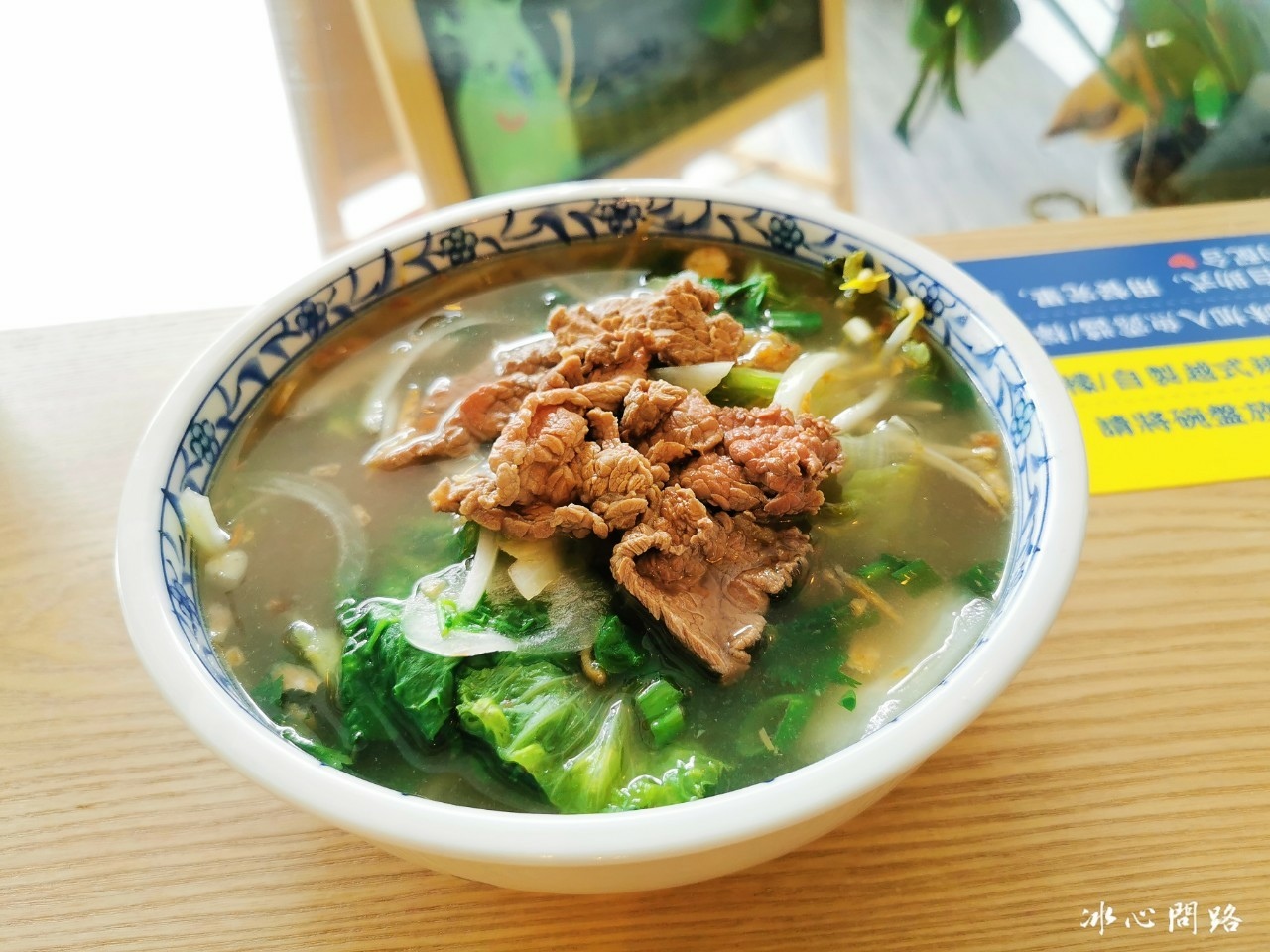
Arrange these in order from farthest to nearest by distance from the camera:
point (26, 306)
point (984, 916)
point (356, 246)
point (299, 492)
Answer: point (26, 306) < point (356, 246) < point (299, 492) < point (984, 916)

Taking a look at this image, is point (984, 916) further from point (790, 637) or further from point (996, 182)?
point (996, 182)

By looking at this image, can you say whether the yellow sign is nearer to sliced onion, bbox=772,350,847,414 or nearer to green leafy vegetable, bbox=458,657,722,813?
sliced onion, bbox=772,350,847,414

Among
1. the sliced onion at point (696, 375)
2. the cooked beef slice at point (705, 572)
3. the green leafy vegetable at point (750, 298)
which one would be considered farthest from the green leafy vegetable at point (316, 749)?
the green leafy vegetable at point (750, 298)

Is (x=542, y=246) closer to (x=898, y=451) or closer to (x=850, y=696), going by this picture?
(x=898, y=451)

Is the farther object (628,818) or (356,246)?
(356,246)

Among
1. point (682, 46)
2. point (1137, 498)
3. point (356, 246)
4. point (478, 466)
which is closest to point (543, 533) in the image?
point (478, 466)

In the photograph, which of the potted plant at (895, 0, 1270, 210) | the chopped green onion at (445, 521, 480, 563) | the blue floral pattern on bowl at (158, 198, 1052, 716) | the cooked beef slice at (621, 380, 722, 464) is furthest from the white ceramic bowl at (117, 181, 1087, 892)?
the potted plant at (895, 0, 1270, 210)
